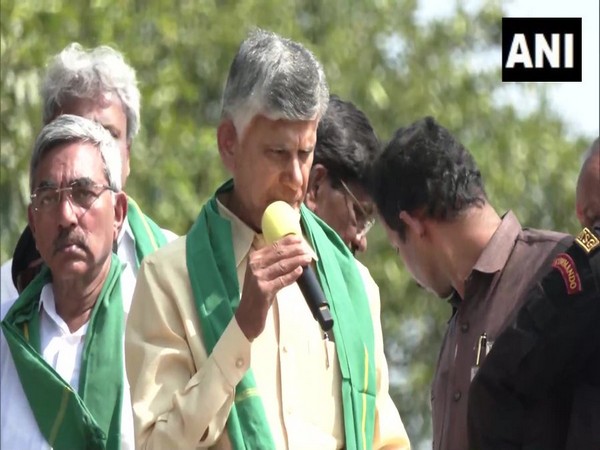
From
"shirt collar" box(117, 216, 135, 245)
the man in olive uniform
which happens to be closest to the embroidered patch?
the man in olive uniform

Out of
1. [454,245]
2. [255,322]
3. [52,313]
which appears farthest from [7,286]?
[255,322]

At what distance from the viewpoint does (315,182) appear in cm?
741

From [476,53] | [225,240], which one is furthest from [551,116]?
[225,240]

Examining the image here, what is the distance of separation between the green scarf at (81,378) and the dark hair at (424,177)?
937 mm

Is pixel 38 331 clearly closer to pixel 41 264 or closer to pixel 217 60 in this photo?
pixel 41 264

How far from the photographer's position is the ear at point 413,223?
6969mm

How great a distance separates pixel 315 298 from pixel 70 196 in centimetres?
145

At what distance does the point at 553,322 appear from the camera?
5875 millimetres

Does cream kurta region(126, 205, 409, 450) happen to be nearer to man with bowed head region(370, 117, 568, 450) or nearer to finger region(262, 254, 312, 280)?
finger region(262, 254, 312, 280)

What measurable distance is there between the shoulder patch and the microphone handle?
0.74 m

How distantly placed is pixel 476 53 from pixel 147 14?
12.9 ft

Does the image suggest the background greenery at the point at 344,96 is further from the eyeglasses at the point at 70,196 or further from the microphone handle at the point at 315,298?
the microphone handle at the point at 315,298

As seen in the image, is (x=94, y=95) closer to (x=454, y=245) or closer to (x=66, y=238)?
(x=66, y=238)

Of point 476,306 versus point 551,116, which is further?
point 551,116
